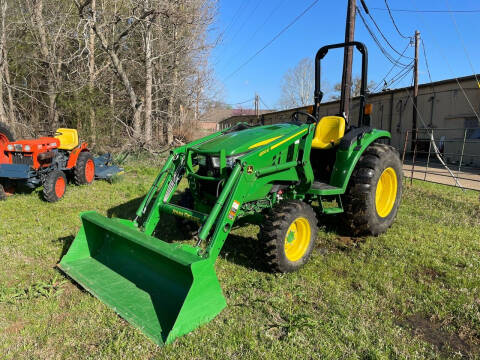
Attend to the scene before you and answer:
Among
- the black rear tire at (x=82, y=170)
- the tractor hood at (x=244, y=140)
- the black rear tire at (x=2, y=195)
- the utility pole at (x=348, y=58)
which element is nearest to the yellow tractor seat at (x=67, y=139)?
the black rear tire at (x=82, y=170)

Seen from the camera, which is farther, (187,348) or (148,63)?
(148,63)

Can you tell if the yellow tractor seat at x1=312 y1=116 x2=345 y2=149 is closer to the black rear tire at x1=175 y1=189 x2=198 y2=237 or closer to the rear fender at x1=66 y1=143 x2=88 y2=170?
the black rear tire at x1=175 y1=189 x2=198 y2=237

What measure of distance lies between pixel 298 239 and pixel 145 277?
5.14 feet

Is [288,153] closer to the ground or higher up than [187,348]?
higher up

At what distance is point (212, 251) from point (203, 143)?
156 cm

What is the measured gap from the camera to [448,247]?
427 cm

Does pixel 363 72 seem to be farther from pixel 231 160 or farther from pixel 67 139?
pixel 67 139

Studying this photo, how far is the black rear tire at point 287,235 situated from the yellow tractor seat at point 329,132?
128cm

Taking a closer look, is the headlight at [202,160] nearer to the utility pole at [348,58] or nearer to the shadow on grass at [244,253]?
the shadow on grass at [244,253]

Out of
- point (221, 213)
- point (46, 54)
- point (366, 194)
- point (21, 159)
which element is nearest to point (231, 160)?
point (221, 213)

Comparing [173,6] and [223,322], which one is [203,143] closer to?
[223,322]

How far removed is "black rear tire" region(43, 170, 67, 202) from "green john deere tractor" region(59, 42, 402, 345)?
8.38ft

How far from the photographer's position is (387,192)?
16.2 ft

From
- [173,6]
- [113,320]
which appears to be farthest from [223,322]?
[173,6]
